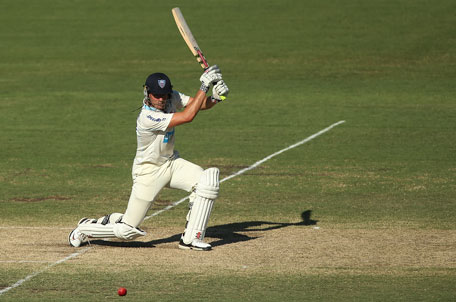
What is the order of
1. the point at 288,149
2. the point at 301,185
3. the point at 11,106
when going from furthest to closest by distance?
the point at 11,106 < the point at 288,149 < the point at 301,185

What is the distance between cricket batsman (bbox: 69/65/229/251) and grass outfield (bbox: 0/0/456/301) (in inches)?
11.6

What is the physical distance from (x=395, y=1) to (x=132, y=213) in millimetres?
30439

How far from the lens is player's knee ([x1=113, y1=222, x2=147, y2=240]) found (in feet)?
34.6

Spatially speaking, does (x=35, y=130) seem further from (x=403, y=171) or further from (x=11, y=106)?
(x=403, y=171)

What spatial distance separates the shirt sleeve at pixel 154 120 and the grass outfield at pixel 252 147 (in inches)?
58.3

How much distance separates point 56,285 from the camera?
9.05 metres

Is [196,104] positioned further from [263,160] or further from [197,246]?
[263,160]

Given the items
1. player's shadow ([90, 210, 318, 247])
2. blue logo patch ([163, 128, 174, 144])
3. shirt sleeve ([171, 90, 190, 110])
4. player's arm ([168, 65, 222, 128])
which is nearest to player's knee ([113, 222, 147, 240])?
player's shadow ([90, 210, 318, 247])

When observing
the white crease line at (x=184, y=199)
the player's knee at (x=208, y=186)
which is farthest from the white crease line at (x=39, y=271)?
the player's knee at (x=208, y=186)

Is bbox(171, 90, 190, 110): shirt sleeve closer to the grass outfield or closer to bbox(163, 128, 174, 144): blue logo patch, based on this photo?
bbox(163, 128, 174, 144): blue logo patch

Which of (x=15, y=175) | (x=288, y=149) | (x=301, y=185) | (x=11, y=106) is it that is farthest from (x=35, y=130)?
(x=301, y=185)

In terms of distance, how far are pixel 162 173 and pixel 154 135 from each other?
0.47m

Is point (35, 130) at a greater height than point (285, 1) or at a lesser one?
lesser

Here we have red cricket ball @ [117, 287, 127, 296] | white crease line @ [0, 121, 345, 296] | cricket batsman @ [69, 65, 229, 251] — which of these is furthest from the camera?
cricket batsman @ [69, 65, 229, 251]
